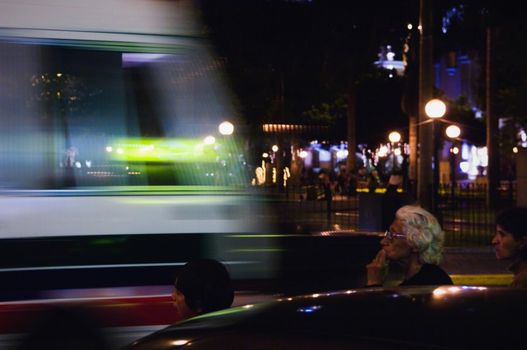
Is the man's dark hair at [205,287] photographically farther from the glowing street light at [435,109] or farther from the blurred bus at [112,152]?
the glowing street light at [435,109]

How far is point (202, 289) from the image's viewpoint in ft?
12.5

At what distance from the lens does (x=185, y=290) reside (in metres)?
3.86

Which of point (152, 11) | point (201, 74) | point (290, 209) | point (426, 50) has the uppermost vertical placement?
point (426, 50)

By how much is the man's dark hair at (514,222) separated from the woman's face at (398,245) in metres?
0.55

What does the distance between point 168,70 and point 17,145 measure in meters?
1.22

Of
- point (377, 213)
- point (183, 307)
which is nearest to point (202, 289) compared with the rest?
point (183, 307)

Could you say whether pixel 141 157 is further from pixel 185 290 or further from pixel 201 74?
pixel 185 290

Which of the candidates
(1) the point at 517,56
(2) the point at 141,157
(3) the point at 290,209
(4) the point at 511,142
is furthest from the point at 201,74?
(4) the point at 511,142

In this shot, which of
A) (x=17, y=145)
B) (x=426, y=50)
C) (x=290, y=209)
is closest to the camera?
(x=17, y=145)

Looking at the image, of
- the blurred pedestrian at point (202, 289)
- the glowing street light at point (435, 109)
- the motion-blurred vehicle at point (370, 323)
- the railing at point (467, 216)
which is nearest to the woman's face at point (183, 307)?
the blurred pedestrian at point (202, 289)

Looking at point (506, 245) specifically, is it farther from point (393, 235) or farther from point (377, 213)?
point (377, 213)

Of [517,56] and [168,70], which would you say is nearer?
[168,70]

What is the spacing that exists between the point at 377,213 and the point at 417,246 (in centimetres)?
1048

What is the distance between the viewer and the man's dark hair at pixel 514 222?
14.9 ft
